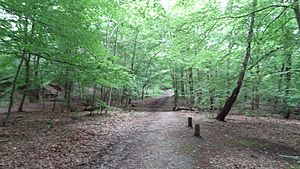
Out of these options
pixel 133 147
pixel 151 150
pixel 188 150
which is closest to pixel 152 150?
pixel 151 150

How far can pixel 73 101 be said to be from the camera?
773 inches

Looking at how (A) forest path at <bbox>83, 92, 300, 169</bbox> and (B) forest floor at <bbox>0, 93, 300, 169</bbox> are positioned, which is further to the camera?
(A) forest path at <bbox>83, 92, 300, 169</bbox>

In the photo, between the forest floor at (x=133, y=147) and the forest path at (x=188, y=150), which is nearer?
the forest floor at (x=133, y=147)

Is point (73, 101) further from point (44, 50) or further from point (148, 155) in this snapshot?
point (148, 155)

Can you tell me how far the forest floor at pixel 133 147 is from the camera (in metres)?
6.61

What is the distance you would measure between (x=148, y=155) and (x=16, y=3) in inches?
213

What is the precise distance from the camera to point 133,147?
8.06m

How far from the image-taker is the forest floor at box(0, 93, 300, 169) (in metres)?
6.61

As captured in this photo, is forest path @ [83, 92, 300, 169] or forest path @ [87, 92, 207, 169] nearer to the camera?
forest path @ [87, 92, 207, 169]

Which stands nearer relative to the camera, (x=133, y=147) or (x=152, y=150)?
(x=152, y=150)

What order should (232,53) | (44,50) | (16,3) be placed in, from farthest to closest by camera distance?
(232,53) < (44,50) < (16,3)

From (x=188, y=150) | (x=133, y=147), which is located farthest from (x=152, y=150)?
(x=188, y=150)

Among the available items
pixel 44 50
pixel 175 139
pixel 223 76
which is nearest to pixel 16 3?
pixel 44 50

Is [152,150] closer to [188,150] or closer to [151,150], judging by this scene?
[151,150]
